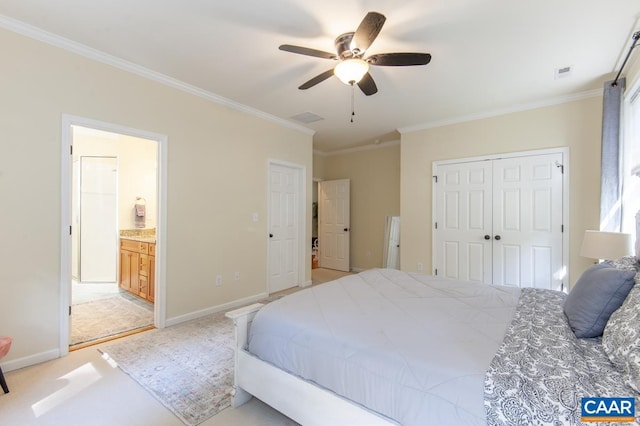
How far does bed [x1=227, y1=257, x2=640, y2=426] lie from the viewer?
1024 mm

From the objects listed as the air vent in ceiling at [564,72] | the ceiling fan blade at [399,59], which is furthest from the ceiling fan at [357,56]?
the air vent in ceiling at [564,72]

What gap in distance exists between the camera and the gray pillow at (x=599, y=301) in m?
1.36

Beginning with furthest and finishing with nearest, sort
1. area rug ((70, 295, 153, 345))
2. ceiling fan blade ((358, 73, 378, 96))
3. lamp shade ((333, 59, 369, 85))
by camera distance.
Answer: area rug ((70, 295, 153, 345)) → ceiling fan blade ((358, 73, 378, 96)) → lamp shade ((333, 59, 369, 85))

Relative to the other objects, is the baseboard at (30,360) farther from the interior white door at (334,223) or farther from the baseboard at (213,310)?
the interior white door at (334,223)

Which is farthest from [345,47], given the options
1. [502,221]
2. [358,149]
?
[358,149]

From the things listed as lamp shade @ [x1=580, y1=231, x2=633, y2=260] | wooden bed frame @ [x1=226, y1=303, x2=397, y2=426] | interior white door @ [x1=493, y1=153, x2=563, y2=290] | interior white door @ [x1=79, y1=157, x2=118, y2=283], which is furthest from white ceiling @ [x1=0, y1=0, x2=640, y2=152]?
interior white door @ [x1=79, y1=157, x2=118, y2=283]

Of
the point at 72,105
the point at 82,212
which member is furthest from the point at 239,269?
the point at 82,212

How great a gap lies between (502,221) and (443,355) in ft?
11.1

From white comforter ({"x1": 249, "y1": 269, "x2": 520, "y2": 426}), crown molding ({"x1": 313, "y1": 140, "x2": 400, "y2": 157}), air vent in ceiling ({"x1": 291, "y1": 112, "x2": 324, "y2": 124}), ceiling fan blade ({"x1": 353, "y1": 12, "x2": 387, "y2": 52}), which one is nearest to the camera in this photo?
white comforter ({"x1": 249, "y1": 269, "x2": 520, "y2": 426})

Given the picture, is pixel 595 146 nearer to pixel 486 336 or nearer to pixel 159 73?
pixel 486 336

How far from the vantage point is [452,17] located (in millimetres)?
2133

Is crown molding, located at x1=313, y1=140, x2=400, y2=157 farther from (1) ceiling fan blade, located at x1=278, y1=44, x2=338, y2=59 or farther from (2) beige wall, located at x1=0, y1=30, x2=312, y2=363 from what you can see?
(1) ceiling fan blade, located at x1=278, y1=44, x2=338, y2=59

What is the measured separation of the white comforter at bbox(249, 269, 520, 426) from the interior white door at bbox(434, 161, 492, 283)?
2.06 meters

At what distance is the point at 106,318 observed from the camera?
11.1 ft
